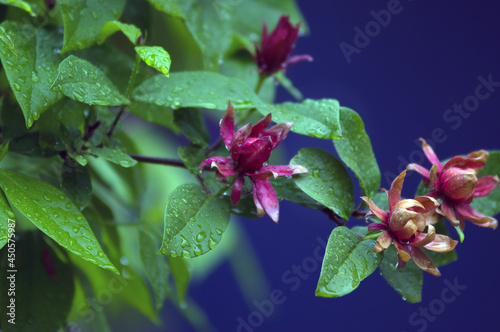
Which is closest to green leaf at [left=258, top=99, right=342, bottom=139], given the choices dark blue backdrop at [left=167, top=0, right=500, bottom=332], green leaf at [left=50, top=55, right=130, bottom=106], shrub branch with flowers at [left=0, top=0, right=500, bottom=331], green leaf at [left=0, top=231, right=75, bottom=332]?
shrub branch with flowers at [left=0, top=0, right=500, bottom=331]

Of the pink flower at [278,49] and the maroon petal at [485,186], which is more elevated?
the maroon petal at [485,186]

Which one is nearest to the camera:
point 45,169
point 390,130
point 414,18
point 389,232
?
point 389,232

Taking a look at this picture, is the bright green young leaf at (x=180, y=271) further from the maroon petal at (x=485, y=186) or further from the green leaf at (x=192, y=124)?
the maroon petal at (x=485, y=186)

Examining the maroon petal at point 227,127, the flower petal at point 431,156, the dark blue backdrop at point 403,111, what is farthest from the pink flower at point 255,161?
the dark blue backdrop at point 403,111

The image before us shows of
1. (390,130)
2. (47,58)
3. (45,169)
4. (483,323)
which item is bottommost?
(483,323)

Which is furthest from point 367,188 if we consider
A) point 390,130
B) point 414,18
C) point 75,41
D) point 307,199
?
point 390,130

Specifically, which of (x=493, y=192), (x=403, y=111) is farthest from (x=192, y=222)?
(x=403, y=111)

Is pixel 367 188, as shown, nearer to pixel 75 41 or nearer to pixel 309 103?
pixel 309 103

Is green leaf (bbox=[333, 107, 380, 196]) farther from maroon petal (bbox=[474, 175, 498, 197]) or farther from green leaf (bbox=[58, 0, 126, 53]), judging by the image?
green leaf (bbox=[58, 0, 126, 53])
